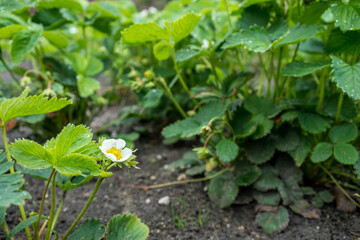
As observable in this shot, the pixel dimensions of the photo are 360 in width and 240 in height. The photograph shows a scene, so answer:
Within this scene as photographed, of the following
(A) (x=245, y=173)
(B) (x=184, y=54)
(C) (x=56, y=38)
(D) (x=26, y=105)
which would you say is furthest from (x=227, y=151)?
(C) (x=56, y=38)

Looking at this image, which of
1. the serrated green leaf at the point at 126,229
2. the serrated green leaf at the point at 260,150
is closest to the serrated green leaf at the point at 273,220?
the serrated green leaf at the point at 260,150

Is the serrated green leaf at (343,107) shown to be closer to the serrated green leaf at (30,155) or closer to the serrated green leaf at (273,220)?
the serrated green leaf at (273,220)

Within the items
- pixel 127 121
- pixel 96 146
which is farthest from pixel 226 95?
pixel 127 121

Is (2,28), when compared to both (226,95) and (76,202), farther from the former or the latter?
(226,95)

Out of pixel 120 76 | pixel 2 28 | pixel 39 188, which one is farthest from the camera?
pixel 120 76

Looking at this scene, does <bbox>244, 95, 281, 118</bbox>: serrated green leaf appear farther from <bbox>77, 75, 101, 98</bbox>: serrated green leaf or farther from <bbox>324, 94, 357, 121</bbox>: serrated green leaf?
<bbox>77, 75, 101, 98</bbox>: serrated green leaf

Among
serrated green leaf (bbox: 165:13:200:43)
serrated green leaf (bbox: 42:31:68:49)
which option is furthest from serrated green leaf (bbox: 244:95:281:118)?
serrated green leaf (bbox: 42:31:68:49)

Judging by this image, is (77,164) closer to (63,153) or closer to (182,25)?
(63,153)
